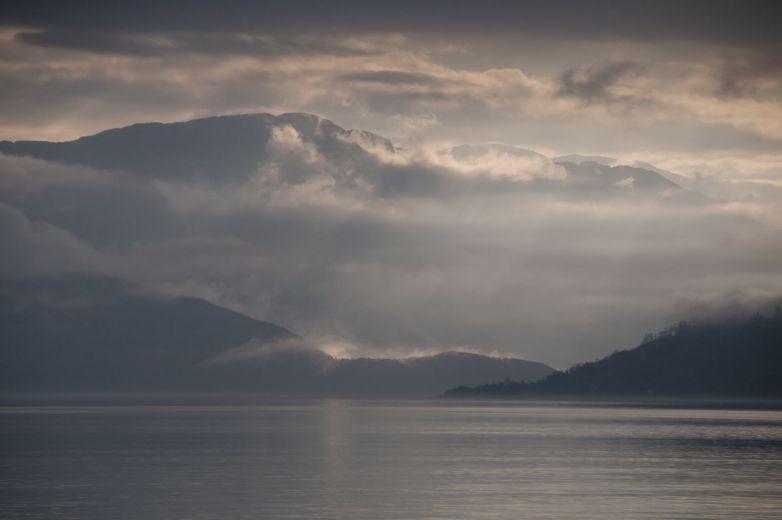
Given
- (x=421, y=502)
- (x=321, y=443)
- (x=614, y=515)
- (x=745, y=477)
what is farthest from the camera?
(x=321, y=443)

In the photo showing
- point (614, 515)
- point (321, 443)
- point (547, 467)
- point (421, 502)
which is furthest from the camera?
point (321, 443)

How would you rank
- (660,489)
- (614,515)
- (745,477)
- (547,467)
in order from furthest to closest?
(547,467) < (745,477) < (660,489) < (614,515)

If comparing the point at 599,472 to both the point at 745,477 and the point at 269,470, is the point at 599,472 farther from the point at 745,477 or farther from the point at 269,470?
the point at 269,470

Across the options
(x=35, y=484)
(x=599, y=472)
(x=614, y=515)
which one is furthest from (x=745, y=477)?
(x=35, y=484)

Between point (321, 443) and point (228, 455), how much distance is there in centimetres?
3366

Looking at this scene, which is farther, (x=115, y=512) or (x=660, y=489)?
(x=660, y=489)

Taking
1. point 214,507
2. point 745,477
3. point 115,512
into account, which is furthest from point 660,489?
point 115,512

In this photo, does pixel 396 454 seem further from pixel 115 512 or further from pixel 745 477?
pixel 115 512

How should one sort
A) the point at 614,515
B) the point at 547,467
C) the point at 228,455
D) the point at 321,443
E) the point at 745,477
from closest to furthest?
1. the point at 614,515
2. the point at 745,477
3. the point at 547,467
4. the point at 228,455
5. the point at 321,443

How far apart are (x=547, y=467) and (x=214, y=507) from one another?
2045 inches

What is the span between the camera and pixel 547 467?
14412 centimetres

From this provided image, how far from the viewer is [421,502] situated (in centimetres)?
10681

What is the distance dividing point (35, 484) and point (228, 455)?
42696 mm

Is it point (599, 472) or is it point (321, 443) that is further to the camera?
point (321, 443)
